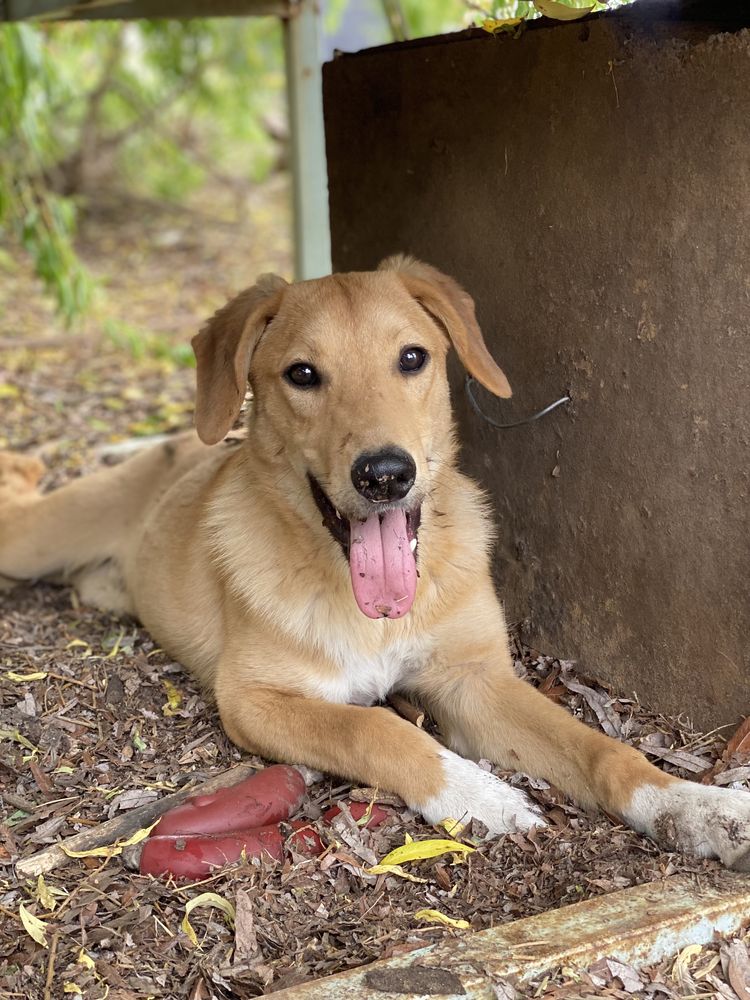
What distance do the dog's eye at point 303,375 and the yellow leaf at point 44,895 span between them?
1691 millimetres

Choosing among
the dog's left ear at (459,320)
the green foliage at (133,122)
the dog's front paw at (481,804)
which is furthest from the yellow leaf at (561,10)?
the green foliage at (133,122)

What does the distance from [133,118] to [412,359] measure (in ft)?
43.0

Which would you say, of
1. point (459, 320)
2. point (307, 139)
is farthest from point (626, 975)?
point (307, 139)

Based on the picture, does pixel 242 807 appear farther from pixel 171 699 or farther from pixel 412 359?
pixel 412 359

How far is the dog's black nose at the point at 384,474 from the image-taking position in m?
3.37

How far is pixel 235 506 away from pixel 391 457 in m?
1.10

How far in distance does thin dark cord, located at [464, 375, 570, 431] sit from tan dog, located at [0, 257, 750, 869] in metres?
0.25

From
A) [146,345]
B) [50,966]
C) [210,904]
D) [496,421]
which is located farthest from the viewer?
[146,345]

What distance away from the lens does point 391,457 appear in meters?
3.37

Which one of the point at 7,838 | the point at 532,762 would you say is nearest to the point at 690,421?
the point at 532,762

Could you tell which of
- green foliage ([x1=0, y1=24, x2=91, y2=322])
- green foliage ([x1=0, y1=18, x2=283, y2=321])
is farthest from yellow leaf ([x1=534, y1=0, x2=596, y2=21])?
green foliage ([x1=0, y1=18, x2=283, y2=321])

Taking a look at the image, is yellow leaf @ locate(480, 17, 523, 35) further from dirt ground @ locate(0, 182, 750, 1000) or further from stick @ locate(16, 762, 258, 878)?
stick @ locate(16, 762, 258, 878)

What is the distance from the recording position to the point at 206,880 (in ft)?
10.5

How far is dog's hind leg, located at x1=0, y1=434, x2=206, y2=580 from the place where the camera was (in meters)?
5.66
